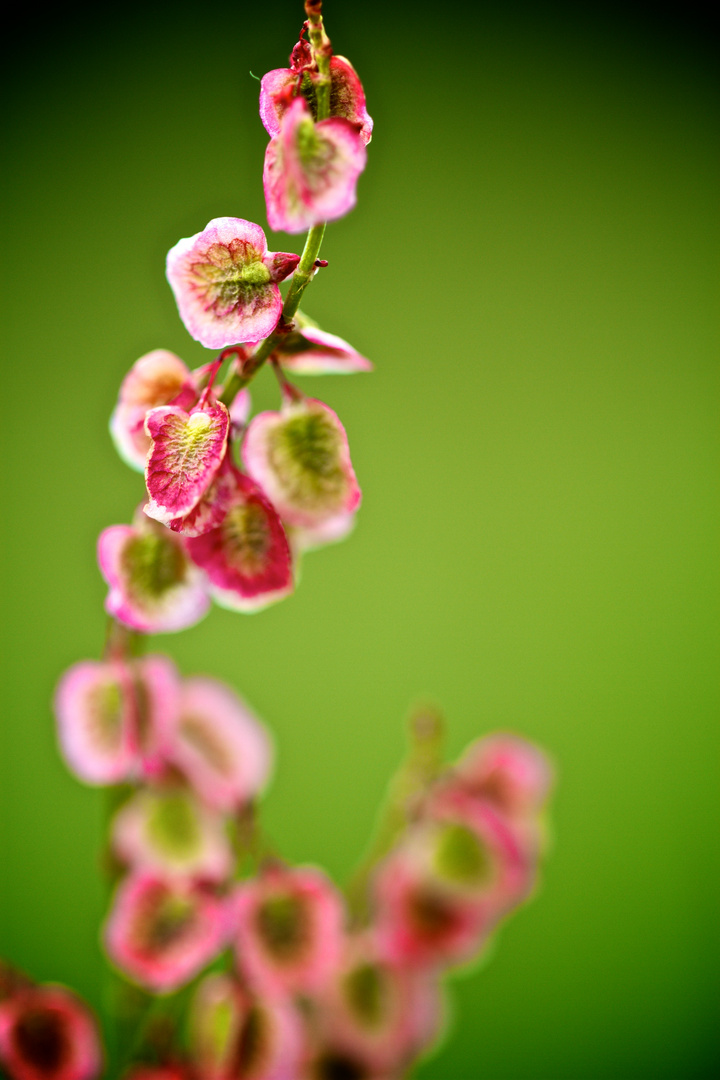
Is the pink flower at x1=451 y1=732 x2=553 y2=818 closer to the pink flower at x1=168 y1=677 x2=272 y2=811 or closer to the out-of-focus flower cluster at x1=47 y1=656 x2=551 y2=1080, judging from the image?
the out-of-focus flower cluster at x1=47 y1=656 x2=551 y2=1080

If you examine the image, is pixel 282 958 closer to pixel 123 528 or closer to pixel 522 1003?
pixel 123 528

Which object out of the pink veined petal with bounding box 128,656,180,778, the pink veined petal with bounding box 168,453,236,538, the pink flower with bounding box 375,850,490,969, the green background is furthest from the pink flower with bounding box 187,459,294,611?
the green background

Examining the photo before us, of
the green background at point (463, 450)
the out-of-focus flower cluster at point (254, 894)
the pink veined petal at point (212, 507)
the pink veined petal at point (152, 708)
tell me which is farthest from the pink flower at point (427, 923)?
the green background at point (463, 450)

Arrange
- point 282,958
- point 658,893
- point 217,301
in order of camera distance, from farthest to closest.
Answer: point 658,893
point 282,958
point 217,301

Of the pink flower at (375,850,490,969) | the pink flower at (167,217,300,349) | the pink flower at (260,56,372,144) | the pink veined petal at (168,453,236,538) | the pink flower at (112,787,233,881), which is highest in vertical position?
the pink flower at (260,56,372,144)

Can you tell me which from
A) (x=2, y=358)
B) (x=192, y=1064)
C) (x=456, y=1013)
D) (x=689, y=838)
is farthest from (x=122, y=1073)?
(x=689, y=838)

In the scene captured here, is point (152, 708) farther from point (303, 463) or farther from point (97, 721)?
point (303, 463)
